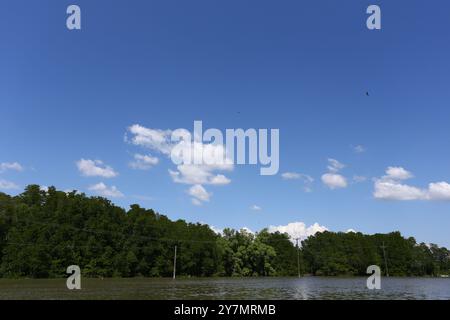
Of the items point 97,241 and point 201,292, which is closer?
point 201,292

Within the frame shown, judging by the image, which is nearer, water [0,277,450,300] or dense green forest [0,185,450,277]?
water [0,277,450,300]

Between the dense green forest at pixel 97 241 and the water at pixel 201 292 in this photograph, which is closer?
the water at pixel 201 292

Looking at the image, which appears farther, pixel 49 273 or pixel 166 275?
pixel 166 275

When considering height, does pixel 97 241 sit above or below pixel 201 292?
above

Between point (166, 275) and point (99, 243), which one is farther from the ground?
point (99, 243)
